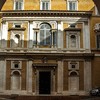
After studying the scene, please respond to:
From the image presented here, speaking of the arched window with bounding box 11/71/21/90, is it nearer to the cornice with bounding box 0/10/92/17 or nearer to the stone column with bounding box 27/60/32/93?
the stone column with bounding box 27/60/32/93

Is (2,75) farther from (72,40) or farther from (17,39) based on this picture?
(72,40)

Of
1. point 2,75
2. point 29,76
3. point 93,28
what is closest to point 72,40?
point 93,28

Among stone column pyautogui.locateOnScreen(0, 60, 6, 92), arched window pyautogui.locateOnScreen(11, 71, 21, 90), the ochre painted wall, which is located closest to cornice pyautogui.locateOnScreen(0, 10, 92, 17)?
the ochre painted wall

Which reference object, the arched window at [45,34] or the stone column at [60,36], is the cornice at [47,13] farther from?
the arched window at [45,34]

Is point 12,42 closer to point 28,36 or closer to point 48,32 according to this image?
point 28,36

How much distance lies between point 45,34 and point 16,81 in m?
6.11

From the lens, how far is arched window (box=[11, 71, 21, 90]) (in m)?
35.2

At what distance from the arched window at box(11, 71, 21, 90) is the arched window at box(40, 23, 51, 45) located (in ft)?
14.3

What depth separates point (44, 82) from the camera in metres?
35.7

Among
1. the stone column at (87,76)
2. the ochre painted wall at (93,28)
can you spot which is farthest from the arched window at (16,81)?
the ochre painted wall at (93,28)

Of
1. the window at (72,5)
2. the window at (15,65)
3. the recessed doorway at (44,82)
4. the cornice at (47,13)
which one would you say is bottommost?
the recessed doorway at (44,82)

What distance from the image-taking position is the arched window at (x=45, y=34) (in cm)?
3638

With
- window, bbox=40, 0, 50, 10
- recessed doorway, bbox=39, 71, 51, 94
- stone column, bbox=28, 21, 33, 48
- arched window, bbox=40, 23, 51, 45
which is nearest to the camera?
recessed doorway, bbox=39, 71, 51, 94

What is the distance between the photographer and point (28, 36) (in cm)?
3656
